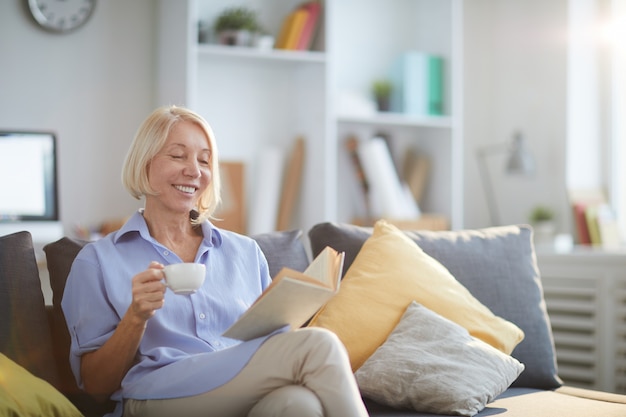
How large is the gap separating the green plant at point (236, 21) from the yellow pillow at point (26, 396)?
247 centimetres

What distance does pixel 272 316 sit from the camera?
1.70 m

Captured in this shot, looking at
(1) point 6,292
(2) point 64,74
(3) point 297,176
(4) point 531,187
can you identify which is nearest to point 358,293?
(1) point 6,292

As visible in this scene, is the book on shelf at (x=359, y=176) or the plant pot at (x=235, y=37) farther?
the book on shelf at (x=359, y=176)

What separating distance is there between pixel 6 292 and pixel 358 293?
893 millimetres

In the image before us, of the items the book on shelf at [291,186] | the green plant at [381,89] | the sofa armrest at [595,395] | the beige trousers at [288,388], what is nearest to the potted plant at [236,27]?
the book on shelf at [291,186]

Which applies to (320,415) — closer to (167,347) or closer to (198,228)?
(167,347)

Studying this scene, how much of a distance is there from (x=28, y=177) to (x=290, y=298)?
7.42 ft

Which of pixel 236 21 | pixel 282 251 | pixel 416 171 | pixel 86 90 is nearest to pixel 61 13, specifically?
pixel 86 90

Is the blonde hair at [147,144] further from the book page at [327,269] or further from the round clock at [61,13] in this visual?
the round clock at [61,13]

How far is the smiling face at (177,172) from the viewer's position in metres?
2.02

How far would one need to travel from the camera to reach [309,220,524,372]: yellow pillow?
2.21m

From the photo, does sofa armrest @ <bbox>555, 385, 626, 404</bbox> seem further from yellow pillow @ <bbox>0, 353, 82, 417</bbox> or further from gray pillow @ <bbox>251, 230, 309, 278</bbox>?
yellow pillow @ <bbox>0, 353, 82, 417</bbox>

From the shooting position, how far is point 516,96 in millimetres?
4672

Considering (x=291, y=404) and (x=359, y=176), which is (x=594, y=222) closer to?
(x=359, y=176)
